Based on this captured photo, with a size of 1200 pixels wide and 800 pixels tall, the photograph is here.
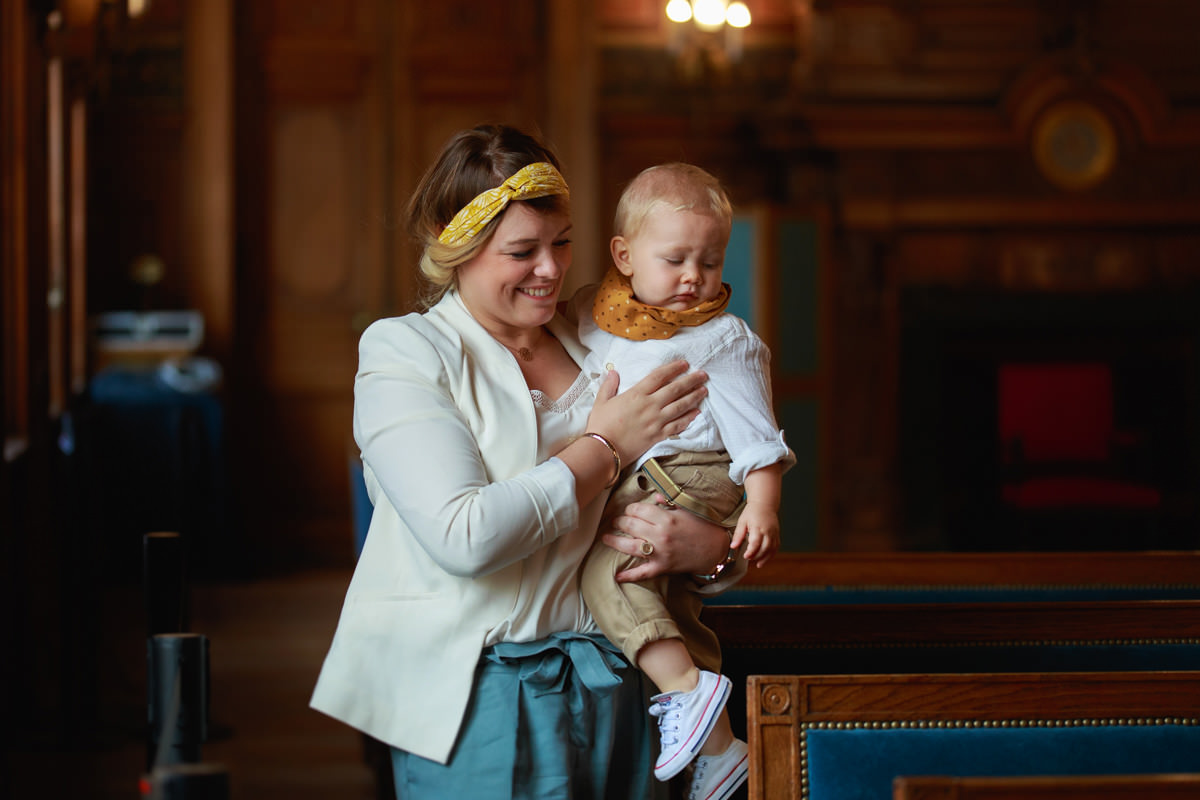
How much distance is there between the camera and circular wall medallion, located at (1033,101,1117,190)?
6.92m

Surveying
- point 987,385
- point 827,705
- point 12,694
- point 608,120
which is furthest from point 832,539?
point 827,705

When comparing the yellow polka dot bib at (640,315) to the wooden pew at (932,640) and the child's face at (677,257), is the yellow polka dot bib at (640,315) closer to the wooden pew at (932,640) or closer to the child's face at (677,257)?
the child's face at (677,257)

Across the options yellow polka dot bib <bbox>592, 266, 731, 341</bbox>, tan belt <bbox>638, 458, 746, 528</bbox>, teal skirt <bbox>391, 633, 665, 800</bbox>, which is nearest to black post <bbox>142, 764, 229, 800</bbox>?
teal skirt <bbox>391, 633, 665, 800</bbox>

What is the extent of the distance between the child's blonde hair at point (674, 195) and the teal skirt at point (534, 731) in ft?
2.05

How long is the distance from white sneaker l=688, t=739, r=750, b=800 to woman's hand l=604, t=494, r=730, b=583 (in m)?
0.26

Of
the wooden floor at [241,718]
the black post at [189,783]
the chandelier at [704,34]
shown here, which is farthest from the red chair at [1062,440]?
the black post at [189,783]

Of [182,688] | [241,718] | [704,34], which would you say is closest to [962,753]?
[182,688]

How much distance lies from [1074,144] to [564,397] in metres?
5.87

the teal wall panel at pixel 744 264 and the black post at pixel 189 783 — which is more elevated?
the teal wall panel at pixel 744 264

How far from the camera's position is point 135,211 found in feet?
23.7

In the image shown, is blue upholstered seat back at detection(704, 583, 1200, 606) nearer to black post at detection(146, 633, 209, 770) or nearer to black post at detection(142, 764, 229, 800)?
black post at detection(146, 633, 209, 770)

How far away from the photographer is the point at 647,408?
1784mm

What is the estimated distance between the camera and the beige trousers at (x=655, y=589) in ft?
5.69

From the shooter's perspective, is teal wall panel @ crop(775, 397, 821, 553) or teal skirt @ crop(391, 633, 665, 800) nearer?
teal skirt @ crop(391, 633, 665, 800)
